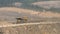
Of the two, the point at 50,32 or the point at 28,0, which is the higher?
the point at 28,0

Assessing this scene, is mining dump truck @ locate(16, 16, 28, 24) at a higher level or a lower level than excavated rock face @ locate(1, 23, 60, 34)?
higher

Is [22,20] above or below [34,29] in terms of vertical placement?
above

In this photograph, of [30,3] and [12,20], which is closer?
[12,20]

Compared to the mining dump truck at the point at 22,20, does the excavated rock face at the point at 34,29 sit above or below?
below

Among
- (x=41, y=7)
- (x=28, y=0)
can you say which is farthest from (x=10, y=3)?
(x=41, y=7)

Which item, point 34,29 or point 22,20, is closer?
point 34,29

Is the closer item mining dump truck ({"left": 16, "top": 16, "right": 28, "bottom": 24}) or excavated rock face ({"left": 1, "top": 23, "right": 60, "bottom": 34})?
excavated rock face ({"left": 1, "top": 23, "right": 60, "bottom": 34})

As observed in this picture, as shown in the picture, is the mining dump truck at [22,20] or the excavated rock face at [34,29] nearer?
the excavated rock face at [34,29]

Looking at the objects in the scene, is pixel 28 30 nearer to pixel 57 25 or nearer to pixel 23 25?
pixel 23 25
